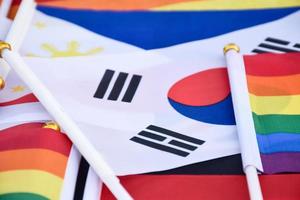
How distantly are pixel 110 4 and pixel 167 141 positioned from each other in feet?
1.64

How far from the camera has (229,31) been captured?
Answer: 48.2 inches

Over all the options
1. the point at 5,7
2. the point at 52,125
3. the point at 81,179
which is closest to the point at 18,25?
the point at 5,7

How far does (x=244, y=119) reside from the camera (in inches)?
37.7

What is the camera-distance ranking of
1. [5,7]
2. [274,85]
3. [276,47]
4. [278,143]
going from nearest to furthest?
[278,143] < [274,85] < [276,47] < [5,7]

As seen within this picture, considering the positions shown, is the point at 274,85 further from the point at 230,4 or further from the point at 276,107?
the point at 230,4

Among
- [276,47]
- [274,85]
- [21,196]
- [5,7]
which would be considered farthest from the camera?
[5,7]

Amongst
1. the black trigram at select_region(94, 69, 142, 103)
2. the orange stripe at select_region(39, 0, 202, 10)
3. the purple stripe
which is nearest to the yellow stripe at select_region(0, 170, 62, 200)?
the black trigram at select_region(94, 69, 142, 103)

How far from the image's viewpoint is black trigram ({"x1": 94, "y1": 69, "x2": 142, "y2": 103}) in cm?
105

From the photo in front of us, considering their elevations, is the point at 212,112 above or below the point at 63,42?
below

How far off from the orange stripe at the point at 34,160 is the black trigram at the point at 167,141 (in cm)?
15

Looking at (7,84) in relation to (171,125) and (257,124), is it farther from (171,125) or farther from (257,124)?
(257,124)

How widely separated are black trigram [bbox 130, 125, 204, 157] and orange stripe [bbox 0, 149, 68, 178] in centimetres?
15

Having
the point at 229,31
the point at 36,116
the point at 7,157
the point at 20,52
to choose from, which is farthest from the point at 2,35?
the point at 229,31

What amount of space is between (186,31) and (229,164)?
0.41m
